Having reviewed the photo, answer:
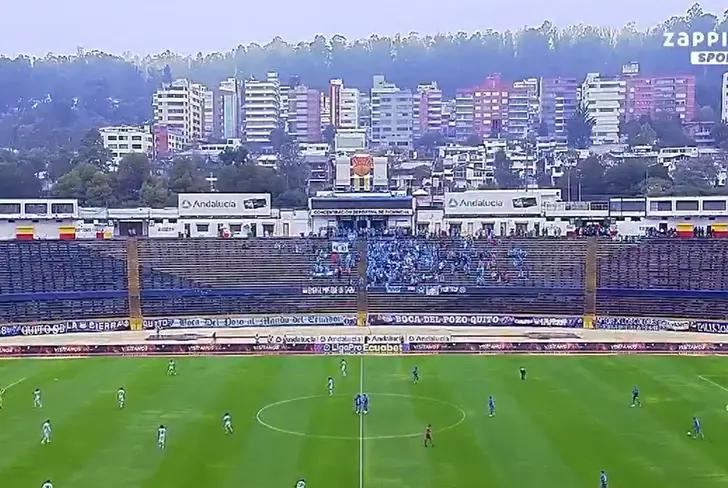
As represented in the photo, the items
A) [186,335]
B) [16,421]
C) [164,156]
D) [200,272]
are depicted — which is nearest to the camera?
[16,421]

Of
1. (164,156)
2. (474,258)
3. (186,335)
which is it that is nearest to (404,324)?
(474,258)

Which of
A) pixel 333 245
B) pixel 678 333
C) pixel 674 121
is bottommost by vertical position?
pixel 678 333

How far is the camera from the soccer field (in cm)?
2875

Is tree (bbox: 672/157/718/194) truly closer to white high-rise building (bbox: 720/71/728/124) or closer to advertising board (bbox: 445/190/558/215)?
advertising board (bbox: 445/190/558/215)

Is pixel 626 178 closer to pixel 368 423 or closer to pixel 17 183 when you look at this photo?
pixel 17 183

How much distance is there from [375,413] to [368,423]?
1.68m

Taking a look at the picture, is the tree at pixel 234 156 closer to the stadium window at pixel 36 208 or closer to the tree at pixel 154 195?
the tree at pixel 154 195

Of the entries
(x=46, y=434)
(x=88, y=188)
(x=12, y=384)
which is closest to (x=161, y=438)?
(x=46, y=434)

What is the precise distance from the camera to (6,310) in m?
64.5

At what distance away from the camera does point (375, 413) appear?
36.6 meters

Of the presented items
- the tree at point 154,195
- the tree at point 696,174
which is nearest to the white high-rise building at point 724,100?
the tree at point 696,174

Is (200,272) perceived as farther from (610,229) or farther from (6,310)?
(610,229)

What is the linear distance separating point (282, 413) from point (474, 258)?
121 ft

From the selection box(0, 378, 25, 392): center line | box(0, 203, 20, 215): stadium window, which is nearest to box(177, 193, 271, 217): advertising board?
box(0, 203, 20, 215): stadium window
